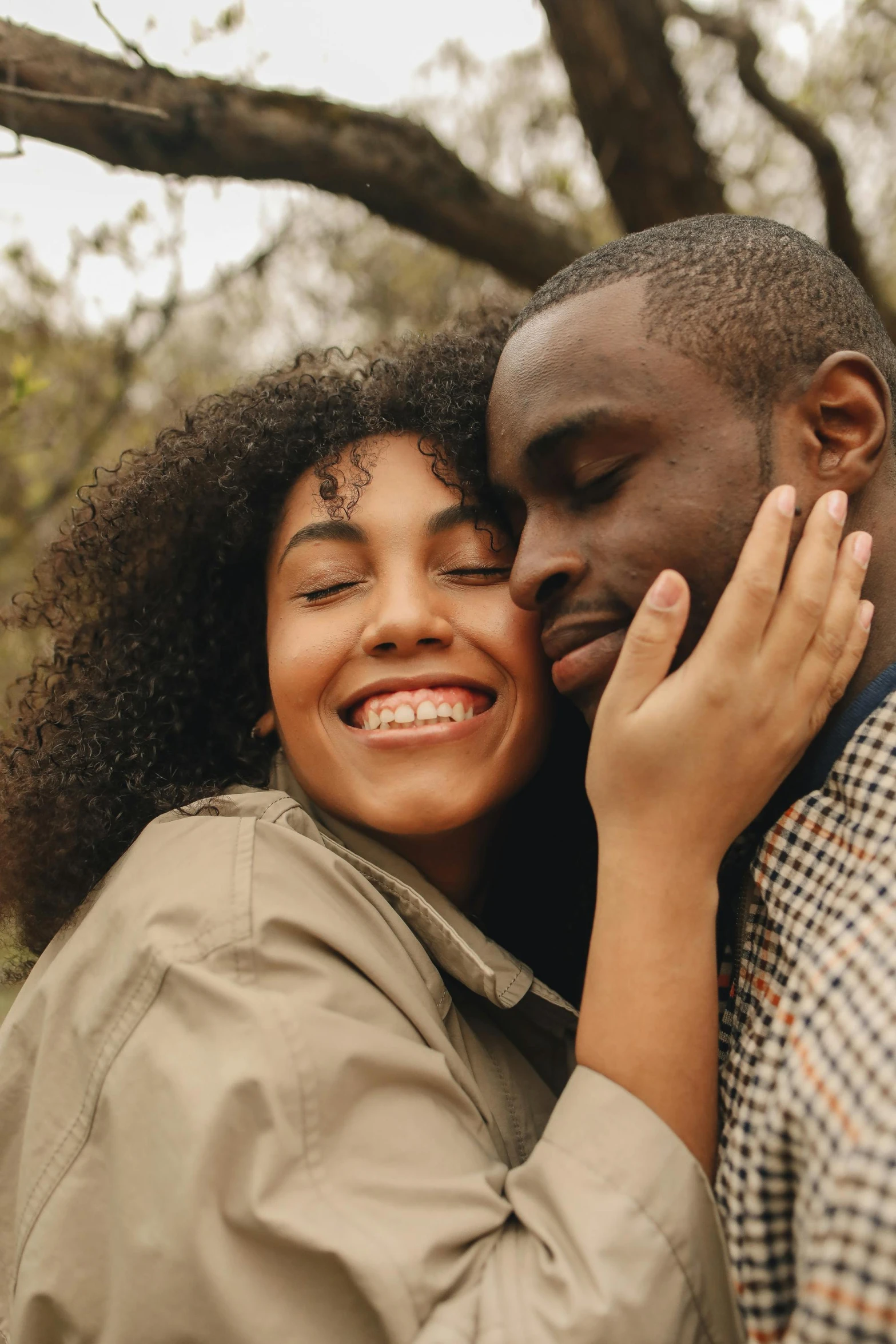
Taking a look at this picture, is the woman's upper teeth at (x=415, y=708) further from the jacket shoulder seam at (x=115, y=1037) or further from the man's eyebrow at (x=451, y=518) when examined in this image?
the jacket shoulder seam at (x=115, y=1037)

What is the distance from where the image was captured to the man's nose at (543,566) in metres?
1.77

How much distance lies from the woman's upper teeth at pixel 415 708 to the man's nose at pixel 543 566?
0.22 metres

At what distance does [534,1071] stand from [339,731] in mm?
734

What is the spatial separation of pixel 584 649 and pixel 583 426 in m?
0.35

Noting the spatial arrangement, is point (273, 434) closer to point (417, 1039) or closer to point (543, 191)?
point (417, 1039)

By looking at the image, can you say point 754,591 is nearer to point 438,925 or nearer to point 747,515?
point 747,515

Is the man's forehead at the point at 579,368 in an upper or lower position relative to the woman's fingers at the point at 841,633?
upper

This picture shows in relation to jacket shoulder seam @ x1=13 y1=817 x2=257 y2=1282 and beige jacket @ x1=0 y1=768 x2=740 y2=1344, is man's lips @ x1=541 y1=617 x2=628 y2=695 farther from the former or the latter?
jacket shoulder seam @ x1=13 y1=817 x2=257 y2=1282

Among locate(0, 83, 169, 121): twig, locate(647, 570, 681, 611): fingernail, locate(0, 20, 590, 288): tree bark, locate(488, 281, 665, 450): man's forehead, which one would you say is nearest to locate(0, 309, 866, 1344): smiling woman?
locate(647, 570, 681, 611): fingernail

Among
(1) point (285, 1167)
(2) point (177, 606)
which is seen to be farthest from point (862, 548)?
(2) point (177, 606)

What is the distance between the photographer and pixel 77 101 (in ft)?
8.45

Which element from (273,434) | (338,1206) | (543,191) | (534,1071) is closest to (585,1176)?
(338,1206)

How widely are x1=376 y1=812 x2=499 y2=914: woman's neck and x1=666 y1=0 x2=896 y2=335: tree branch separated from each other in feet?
10.5

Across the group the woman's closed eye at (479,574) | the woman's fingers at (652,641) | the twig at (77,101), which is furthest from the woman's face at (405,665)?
the twig at (77,101)
